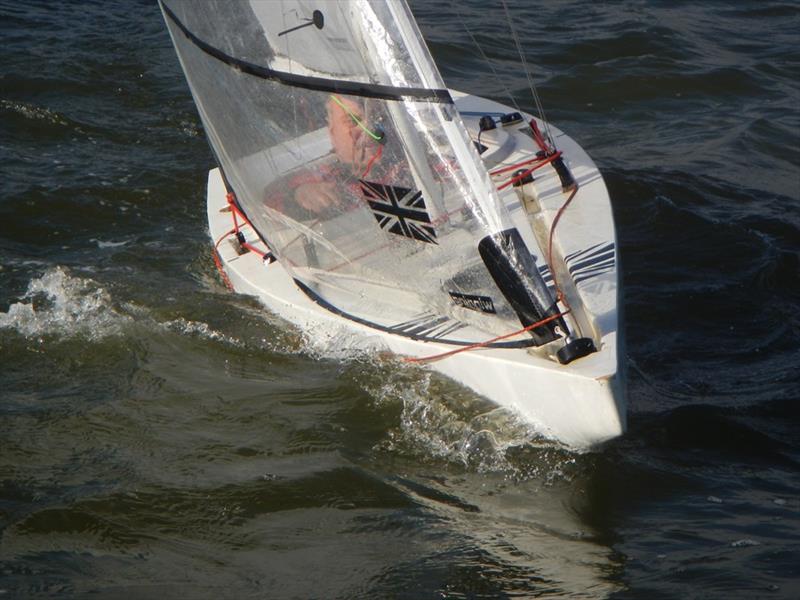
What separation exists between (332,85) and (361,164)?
327mm

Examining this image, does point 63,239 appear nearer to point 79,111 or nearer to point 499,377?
point 79,111

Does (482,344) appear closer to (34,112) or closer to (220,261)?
(220,261)

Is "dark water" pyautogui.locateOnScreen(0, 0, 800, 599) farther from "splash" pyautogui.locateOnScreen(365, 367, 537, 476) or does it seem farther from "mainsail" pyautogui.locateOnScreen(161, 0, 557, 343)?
"mainsail" pyautogui.locateOnScreen(161, 0, 557, 343)

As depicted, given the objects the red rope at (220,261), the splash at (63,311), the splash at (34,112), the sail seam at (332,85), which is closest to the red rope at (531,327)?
the sail seam at (332,85)

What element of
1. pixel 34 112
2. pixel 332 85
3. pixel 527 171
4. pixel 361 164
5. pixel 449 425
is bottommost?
pixel 449 425

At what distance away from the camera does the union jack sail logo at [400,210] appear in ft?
14.3

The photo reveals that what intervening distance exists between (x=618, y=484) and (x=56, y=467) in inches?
81.8

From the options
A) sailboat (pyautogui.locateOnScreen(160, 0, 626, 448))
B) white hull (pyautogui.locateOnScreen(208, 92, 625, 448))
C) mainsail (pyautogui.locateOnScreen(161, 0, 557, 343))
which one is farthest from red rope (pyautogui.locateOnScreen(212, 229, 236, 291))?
mainsail (pyautogui.locateOnScreen(161, 0, 557, 343))

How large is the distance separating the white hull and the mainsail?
112 mm

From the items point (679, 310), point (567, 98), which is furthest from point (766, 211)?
point (567, 98)

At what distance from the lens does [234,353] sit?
5168 mm

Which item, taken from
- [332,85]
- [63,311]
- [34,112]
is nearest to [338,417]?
[332,85]

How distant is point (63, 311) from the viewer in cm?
549

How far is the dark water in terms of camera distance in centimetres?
362
